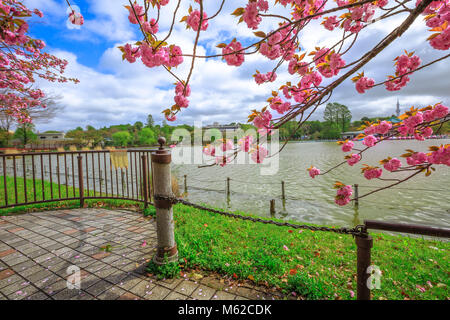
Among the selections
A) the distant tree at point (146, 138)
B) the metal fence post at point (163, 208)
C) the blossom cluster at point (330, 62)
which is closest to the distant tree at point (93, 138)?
the distant tree at point (146, 138)

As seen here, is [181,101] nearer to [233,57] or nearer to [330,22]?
[233,57]

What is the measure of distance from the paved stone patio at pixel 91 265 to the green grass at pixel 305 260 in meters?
0.28

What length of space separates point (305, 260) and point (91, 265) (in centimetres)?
292

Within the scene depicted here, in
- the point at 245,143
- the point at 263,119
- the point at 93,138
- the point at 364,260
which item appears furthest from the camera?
the point at 93,138

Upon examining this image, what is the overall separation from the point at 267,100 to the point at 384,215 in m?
8.49

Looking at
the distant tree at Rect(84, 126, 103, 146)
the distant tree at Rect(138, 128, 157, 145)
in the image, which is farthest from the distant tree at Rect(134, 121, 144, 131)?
the distant tree at Rect(84, 126, 103, 146)

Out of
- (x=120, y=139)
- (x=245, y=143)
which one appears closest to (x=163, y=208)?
(x=245, y=143)

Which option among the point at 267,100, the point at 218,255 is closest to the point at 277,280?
the point at 218,255

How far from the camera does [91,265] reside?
2.54 metres

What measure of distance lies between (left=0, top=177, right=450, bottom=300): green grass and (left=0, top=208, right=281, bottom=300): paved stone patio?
276 millimetres

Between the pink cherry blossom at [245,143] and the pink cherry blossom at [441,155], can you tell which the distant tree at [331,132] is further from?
the pink cherry blossom at [245,143]

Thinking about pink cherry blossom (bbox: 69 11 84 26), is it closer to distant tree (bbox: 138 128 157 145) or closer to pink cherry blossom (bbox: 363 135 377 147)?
pink cherry blossom (bbox: 363 135 377 147)

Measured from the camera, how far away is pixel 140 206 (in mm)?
4898
